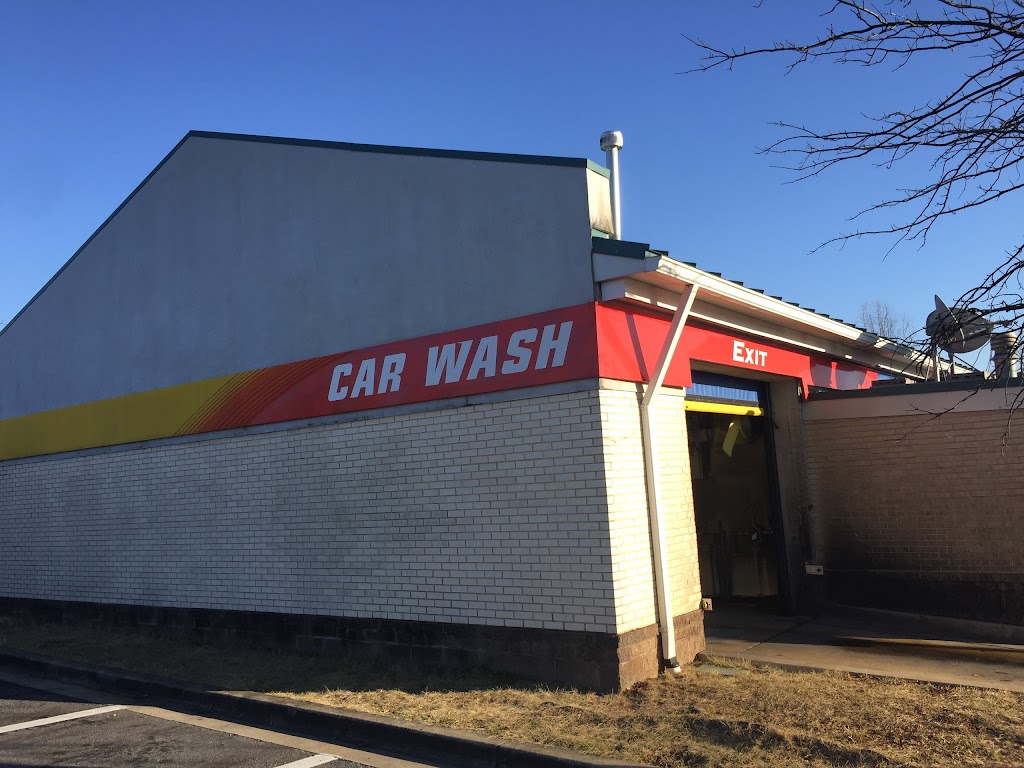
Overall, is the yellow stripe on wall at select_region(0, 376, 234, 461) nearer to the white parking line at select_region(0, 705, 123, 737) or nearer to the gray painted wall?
the gray painted wall

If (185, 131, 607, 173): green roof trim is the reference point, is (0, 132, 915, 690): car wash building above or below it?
below

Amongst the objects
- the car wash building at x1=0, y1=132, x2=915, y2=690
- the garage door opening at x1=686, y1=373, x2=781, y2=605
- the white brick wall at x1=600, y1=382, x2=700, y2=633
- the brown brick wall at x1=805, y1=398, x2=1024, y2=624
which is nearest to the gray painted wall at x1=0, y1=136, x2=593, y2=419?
the car wash building at x1=0, y1=132, x2=915, y2=690

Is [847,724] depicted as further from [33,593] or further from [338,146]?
[33,593]

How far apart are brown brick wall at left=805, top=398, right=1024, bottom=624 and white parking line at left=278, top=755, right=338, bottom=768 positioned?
24.1ft

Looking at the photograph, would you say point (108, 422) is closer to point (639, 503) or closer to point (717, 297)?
point (639, 503)

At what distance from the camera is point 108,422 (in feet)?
40.7

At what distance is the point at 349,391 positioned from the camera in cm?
924

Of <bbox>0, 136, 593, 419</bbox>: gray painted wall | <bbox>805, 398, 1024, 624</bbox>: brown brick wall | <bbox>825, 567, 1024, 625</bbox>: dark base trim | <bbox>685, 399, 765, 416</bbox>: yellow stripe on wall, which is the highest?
<bbox>0, 136, 593, 419</bbox>: gray painted wall

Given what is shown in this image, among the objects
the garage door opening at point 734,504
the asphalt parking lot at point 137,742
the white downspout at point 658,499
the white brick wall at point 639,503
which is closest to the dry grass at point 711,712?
the white downspout at point 658,499

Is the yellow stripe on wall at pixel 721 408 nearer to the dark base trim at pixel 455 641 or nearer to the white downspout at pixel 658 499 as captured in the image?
the white downspout at pixel 658 499

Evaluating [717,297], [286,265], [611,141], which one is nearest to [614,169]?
[611,141]

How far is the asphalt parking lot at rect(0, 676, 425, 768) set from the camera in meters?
6.15

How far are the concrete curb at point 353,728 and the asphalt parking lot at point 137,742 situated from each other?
0.21m

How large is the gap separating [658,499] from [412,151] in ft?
15.5
